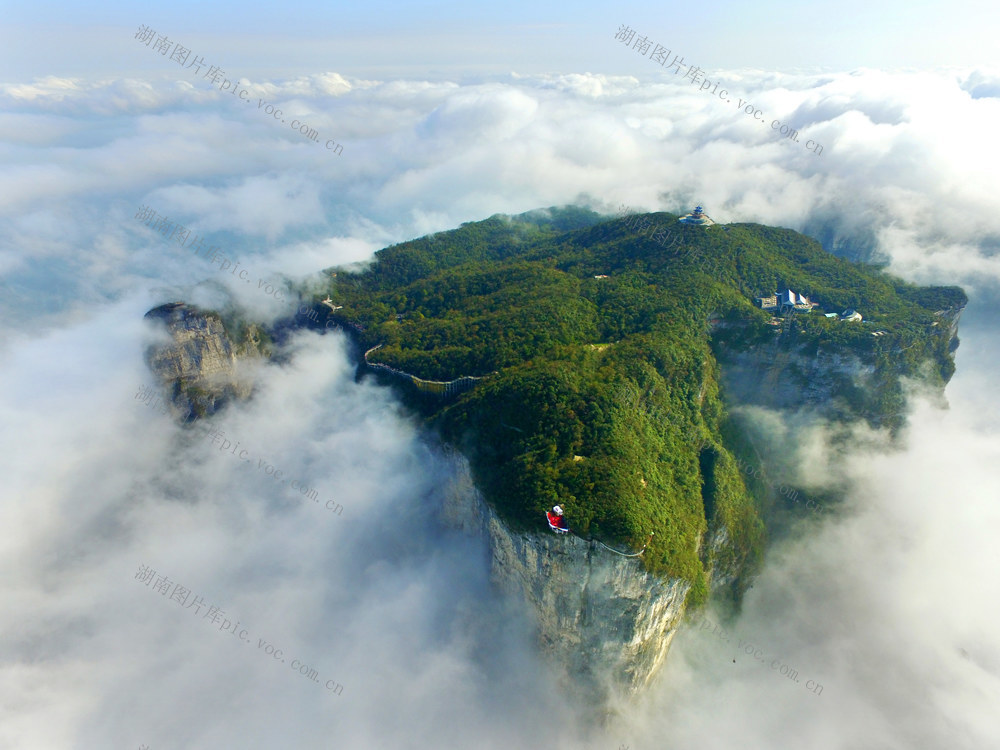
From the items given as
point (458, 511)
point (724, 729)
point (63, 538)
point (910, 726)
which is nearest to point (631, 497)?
point (458, 511)

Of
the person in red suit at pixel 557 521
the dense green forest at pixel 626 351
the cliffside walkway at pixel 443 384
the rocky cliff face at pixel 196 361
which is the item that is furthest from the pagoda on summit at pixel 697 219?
the rocky cliff face at pixel 196 361

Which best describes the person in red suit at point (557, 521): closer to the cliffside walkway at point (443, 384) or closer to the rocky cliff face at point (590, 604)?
the rocky cliff face at point (590, 604)

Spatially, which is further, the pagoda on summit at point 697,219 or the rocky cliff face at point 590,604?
the pagoda on summit at point 697,219

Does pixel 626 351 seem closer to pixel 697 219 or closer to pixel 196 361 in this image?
pixel 697 219

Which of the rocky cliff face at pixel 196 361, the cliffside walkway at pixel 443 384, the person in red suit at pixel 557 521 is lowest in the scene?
the rocky cliff face at pixel 196 361

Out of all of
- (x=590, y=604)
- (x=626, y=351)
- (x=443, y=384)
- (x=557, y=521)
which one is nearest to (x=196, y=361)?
(x=443, y=384)

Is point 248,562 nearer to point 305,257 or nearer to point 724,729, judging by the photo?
point 724,729

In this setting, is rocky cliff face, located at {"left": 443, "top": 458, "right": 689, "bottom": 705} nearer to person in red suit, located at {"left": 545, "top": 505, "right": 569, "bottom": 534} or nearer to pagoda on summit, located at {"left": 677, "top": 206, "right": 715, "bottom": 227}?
person in red suit, located at {"left": 545, "top": 505, "right": 569, "bottom": 534}
